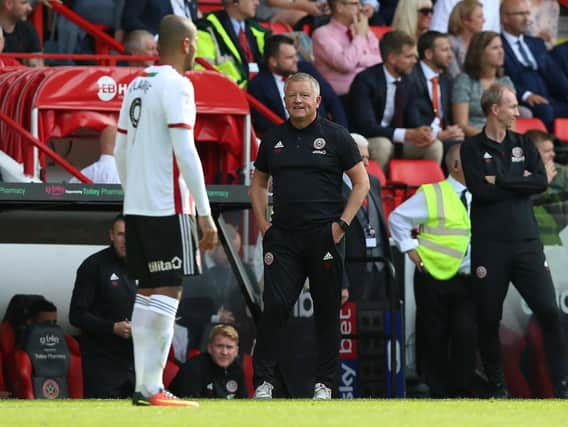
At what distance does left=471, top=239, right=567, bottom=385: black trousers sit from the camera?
11719 mm

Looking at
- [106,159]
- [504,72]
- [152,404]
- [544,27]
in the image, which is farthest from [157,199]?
[544,27]

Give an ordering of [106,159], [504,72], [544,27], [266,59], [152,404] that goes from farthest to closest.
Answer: [544,27] → [504,72] → [266,59] → [106,159] → [152,404]

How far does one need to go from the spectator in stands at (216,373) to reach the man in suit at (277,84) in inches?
118

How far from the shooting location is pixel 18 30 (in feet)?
47.5

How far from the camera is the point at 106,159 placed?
1284 cm

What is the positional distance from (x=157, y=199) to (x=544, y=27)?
1089 cm

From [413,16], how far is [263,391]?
304 inches

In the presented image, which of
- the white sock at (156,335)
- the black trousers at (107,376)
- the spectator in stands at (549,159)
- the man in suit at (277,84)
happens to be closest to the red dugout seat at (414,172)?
the man in suit at (277,84)

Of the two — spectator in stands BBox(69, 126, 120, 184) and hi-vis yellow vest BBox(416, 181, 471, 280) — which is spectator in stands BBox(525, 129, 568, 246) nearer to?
hi-vis yellow vest BBox(416, 181, 471, 280)

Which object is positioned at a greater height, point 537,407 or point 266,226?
point 266,226

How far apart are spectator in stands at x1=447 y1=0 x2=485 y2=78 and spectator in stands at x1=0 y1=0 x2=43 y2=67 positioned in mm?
4428

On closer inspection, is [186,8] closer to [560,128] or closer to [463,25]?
[463,25]

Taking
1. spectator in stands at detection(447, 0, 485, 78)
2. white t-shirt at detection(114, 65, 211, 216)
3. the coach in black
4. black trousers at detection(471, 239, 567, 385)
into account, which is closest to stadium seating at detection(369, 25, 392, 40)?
spectator in stands at detection(447, 0, 485, 78)

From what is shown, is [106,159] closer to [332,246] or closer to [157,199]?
[332,246]
